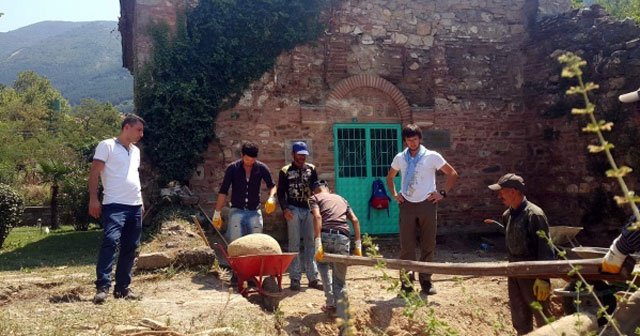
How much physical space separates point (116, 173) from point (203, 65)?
14.7 feet

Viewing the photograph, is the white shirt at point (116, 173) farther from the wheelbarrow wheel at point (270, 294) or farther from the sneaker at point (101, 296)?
the wheelbarrow wheel at point (270, 294)

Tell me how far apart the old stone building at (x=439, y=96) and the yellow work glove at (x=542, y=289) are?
223 inches

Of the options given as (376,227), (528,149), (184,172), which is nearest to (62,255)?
(184,172)

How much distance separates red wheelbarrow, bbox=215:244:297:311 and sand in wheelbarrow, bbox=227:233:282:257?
→ 110mm

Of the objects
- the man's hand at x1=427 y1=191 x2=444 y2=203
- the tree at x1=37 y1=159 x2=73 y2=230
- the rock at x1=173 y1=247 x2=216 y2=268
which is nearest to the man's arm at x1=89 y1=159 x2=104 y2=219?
the rock at x1=173 y1=247 x2=216 y2=268

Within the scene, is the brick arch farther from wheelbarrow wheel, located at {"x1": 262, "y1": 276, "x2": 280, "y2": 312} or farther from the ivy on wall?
wheelbarrow wheel, located at {"x1": 262, "y1": 276, "x2": 280, "y2": 312}

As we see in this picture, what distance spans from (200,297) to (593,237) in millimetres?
7455

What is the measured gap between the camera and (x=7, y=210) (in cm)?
1211

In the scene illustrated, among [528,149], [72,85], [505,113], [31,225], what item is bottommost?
[31,225]

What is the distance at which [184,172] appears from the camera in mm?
9219

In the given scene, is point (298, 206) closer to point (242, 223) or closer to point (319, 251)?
point (242, 223)

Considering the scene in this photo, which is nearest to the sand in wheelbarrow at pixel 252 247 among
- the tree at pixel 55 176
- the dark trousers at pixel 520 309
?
the dark trousers at pixel 520 309

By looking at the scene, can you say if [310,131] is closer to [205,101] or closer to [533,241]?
[205,101]

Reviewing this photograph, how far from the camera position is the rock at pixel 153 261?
23.0 feet
